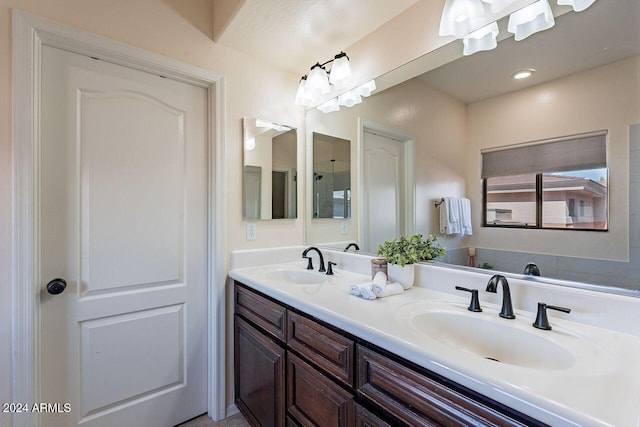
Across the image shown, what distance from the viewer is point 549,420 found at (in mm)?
544

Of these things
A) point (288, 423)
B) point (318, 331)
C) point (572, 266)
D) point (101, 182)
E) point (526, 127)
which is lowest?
point (288, 423)

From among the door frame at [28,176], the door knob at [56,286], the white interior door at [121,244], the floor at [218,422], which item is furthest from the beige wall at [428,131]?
the door knob at [56,286]

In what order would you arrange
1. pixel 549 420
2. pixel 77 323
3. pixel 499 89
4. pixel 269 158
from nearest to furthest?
1. pixel 549 420
2. pixel 499 89
3. pixel 77 323
4. pixel 269 158

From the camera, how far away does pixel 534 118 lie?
111 cm

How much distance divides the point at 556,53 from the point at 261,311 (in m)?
1.66

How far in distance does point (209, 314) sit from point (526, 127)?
187 cm

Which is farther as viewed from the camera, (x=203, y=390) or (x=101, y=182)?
(x=203, y=390)

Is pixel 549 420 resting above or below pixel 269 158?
below

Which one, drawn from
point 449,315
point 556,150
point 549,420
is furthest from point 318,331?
point 556,150

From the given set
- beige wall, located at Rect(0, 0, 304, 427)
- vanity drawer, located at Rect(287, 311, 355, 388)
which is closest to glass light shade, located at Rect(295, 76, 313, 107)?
beige wall, located at Rect(0, 0, 304, 427)

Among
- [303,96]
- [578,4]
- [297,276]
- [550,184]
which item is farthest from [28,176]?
[578,4]

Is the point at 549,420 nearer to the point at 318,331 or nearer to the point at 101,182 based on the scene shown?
the point at 318,331

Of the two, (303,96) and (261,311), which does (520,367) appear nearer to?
(261,311)

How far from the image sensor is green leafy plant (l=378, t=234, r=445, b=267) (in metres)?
1.33
